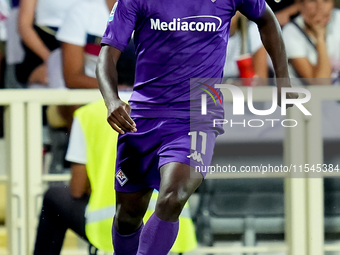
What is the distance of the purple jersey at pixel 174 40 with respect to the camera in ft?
7.68

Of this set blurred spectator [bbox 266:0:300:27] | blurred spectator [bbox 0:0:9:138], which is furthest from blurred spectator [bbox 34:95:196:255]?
blurred spectator [bbox 266:0:300:27]

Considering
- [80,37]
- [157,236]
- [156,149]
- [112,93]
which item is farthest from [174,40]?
[80,37]

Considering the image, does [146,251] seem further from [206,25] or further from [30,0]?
[30,0]

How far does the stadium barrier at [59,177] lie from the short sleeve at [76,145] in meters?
0.13

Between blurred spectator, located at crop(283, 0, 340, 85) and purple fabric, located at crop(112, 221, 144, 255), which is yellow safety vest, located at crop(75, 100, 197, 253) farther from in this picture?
blurred spectator, located at crop(283, 0, 340, 85)

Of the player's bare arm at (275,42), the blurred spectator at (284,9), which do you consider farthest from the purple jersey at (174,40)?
the blurred spectator at (284,9)

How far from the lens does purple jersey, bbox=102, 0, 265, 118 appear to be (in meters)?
2.34

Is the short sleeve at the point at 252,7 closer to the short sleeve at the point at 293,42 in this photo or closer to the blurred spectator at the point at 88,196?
the short sleeve at the point at 293,42

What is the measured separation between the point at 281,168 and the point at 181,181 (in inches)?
46.0

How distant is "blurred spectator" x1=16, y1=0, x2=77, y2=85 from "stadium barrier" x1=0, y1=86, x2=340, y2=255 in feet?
0.42

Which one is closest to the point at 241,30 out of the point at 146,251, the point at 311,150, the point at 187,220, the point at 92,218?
the point at 311,150

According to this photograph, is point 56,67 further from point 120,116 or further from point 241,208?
point 241,208

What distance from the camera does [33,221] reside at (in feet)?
10.2

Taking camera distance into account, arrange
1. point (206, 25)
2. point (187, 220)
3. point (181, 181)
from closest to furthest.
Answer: point (181, 181) < point (206, 25) < point (187, 220)
